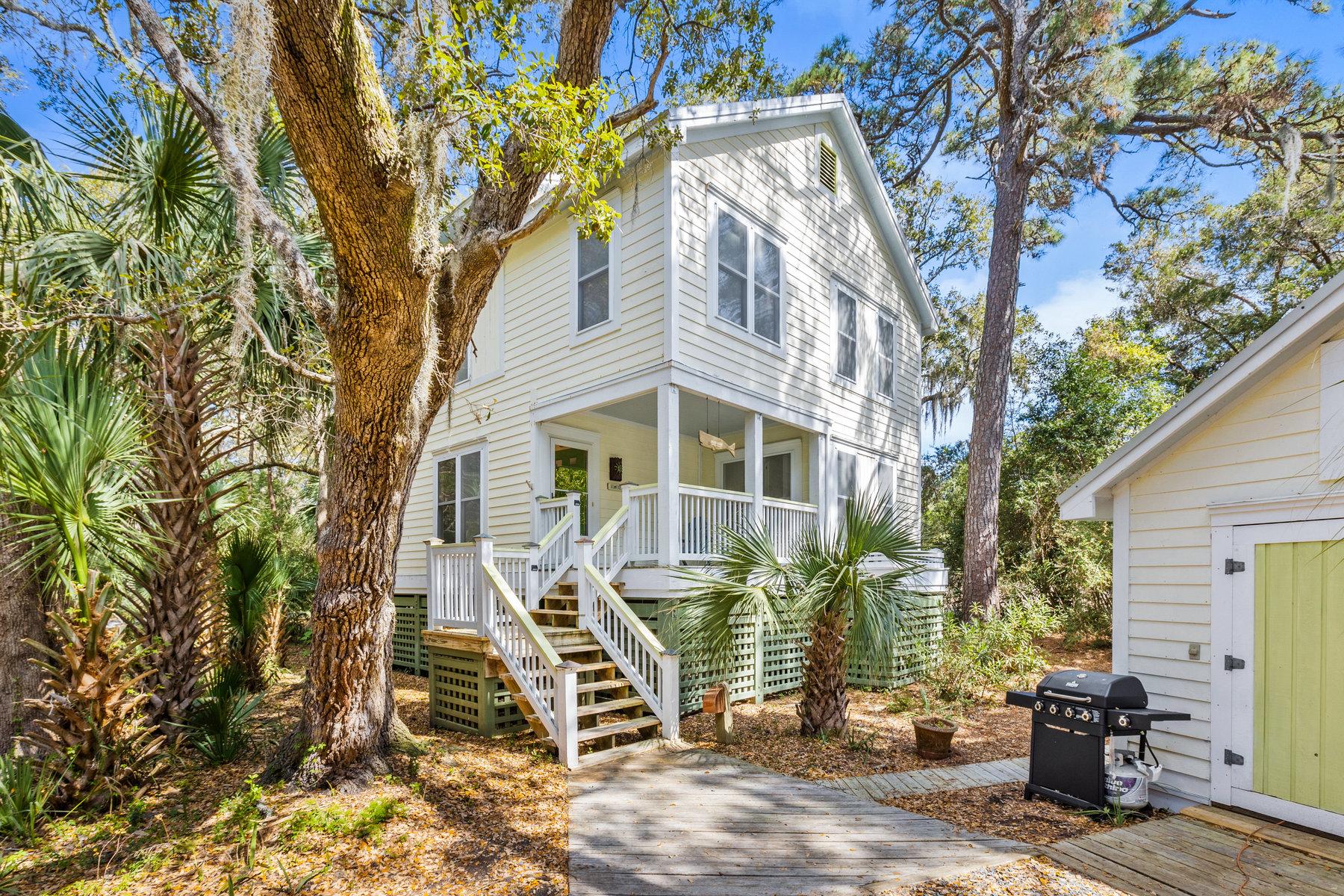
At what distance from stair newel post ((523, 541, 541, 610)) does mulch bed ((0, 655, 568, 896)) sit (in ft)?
7.51

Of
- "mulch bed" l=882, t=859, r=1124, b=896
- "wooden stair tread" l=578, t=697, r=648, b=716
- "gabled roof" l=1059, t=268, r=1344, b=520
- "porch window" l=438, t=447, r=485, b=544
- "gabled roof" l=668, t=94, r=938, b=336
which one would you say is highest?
"gabled roof" l=668, t=94, r=938, b=336

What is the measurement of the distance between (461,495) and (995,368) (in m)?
10.6

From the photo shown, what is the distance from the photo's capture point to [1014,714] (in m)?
8.67

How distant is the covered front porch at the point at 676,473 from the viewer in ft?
27.3

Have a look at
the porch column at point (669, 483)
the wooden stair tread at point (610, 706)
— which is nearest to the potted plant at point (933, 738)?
the wooden stair tread at point (610, 706)

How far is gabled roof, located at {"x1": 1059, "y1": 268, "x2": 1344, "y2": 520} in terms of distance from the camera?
14.4 ft

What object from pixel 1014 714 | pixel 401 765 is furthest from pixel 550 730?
pixel 1014 714

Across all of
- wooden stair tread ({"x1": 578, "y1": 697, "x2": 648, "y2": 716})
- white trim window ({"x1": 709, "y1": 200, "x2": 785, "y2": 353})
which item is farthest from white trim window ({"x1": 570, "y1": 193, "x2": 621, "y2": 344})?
wooden stair tread ({"x1": 578, "y1": 697, "x2": 648, "y2": 716})

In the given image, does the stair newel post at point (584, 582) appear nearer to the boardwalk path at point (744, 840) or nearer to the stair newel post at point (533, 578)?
the stair newel post at point (533, 578)

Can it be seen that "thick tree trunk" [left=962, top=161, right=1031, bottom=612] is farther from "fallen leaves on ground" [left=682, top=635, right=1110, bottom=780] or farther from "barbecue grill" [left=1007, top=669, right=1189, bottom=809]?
"barbecue grill" [left=1007, top=669, right=1189, bottom=809]

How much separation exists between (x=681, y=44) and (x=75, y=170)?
562 centimetres

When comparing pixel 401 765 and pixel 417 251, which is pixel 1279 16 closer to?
pixel 417 251

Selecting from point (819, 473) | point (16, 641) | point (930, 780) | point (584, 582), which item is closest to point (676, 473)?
point (584, 582)

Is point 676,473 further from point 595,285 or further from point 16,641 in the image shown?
point 16,641
